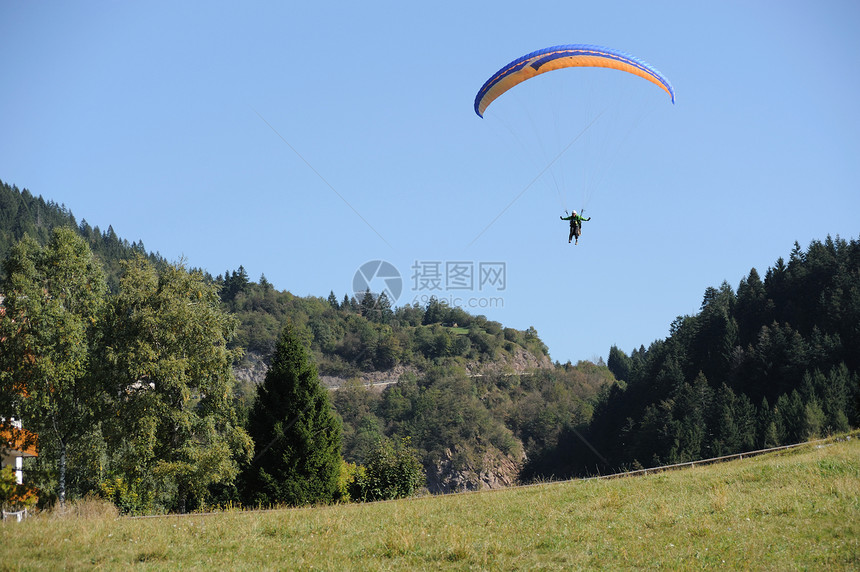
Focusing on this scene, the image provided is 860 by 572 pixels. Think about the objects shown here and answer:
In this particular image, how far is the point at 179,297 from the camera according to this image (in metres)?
31.7

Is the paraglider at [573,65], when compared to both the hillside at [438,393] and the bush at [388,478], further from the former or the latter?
the hillside at [438,393]

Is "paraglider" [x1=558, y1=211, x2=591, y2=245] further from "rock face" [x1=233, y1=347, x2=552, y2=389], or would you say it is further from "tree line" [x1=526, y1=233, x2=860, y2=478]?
"rock face" [x1=233, y1=347, x2=552, y2=389]

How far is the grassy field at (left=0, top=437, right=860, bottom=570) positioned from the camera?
635 inches

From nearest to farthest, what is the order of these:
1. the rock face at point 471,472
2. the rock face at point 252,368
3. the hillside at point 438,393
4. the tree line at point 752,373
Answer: the tree line at point 752,373 < the rock face at point 471,472 < the hillside at point 438,393 < the rock face at point 252,368

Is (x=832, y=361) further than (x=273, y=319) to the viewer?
No

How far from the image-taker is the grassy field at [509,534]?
1612cm

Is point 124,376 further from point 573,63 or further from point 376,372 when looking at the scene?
point 376,372

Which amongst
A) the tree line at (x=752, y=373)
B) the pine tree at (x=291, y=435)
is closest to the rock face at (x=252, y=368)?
the tree line at (x=752, y=373)

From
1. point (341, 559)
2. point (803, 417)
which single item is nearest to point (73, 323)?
point (341, 559)

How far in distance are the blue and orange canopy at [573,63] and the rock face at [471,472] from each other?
11580cm

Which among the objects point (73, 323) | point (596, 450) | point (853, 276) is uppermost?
point (853, 276)

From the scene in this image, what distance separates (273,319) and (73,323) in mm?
166515

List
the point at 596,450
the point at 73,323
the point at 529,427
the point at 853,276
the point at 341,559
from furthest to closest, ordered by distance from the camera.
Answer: the point at 529,427 → the point at 596,450 → the point at 853,276 → the point at 73,323 → the point at 341,559

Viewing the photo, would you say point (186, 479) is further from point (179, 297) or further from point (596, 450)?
point (596, 450)
